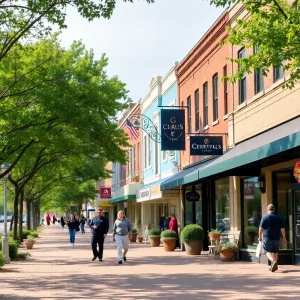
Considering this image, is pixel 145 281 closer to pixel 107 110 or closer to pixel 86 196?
pixel 107 110

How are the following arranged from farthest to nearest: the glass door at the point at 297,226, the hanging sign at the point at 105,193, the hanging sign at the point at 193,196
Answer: the hanging sign at the point at 105,193
the hanging sign at the point at 193,196
the glass door at the point at 297,226

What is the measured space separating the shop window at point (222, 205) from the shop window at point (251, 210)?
5.53ft

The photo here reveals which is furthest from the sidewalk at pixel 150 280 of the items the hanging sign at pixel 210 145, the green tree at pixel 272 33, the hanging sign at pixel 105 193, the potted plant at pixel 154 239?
the hanging sign at pixel 105 193

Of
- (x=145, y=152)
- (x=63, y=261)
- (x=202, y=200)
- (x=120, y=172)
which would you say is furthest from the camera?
(x=120, y=172)

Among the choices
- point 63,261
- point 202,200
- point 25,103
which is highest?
point 25,103

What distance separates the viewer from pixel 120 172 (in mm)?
59562

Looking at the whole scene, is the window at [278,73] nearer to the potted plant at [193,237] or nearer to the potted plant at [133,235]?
the potted plant at [193,237]

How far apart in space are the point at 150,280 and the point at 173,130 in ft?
37.7

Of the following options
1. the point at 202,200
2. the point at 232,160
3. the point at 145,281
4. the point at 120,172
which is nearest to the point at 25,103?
the point at 232,160

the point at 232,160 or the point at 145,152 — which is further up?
the point at 145,152

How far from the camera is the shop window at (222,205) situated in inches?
947

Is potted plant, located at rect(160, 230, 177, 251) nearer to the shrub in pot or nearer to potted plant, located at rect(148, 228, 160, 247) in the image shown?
potted plant, located at rect(148, 228, 160, 247)

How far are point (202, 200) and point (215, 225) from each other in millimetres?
2266

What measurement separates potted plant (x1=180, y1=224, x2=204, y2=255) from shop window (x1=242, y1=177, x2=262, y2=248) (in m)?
2.27
